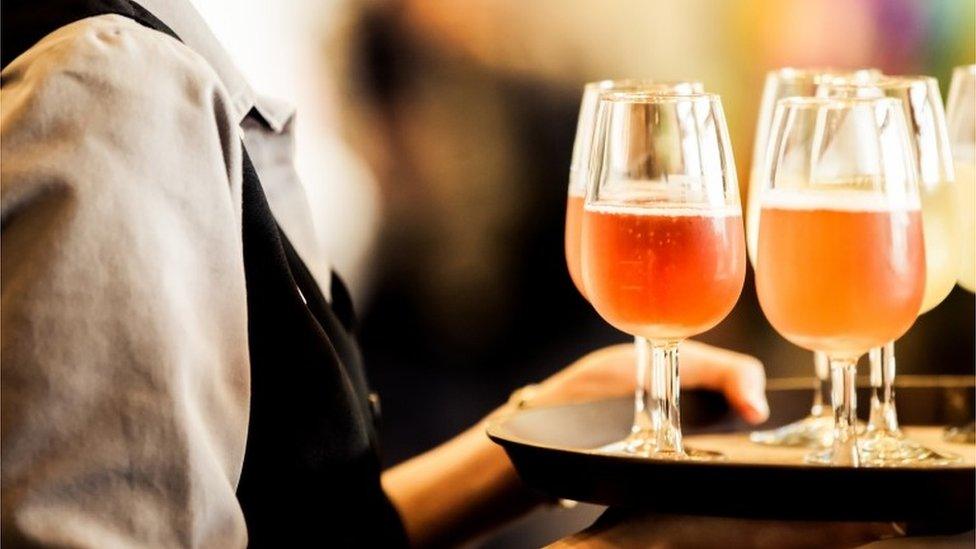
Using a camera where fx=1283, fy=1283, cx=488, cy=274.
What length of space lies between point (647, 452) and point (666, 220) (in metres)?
0.21

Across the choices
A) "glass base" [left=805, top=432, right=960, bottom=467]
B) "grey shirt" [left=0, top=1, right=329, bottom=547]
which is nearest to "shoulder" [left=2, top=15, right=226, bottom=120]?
"grey shirt" [left=0, top=1, right=329, bottom=547]

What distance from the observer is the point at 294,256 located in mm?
1165

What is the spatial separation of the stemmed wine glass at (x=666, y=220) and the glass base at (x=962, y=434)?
389mm

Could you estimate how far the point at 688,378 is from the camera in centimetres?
154

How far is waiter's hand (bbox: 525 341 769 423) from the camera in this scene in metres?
1.49

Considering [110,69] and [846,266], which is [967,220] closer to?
[846,266]

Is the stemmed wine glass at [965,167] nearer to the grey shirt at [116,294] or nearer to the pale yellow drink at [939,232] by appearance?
the pale yellow drink at [939,232]

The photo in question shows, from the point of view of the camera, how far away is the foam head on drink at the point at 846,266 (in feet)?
3.49

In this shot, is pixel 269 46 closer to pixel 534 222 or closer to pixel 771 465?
pixel 534 222

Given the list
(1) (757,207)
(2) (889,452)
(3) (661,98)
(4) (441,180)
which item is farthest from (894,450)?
(4) (441,180)

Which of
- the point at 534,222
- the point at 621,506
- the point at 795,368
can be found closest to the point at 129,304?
the point at 621,506

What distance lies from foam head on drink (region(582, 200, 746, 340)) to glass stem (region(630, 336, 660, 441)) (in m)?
0.11

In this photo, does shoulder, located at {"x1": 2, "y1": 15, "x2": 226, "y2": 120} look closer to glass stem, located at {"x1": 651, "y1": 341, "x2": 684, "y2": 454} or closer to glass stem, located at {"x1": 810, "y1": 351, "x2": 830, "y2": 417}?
glass stem, located at {"x1": 651, "y1": 341, "x2": 684, "y2": 454}

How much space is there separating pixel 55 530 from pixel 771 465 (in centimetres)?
52
